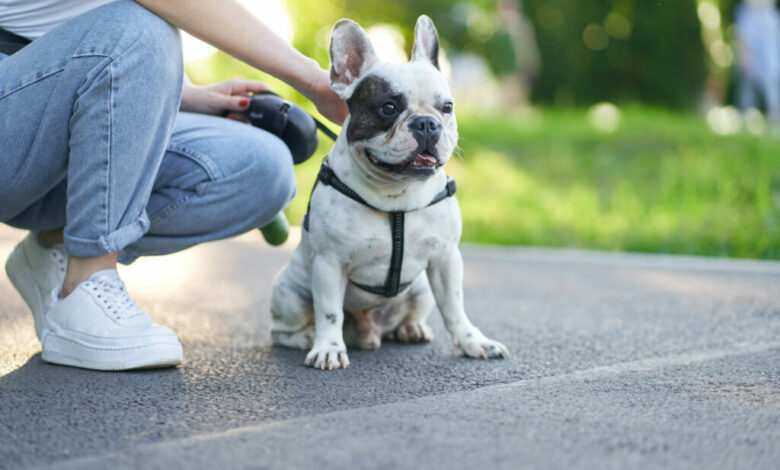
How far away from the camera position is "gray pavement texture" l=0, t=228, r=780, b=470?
152 cm

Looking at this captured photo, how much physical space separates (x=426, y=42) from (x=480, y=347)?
34.4 inches

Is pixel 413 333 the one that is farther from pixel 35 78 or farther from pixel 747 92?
pixel 747 92

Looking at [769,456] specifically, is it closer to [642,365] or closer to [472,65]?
[642,365]

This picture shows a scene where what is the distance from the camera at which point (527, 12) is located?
13703 mm

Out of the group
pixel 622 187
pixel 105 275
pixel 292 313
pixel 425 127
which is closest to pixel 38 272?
pixel 105 275

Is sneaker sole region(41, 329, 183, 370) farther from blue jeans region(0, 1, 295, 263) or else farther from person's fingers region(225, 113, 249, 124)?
person's fingers region(225, 113, 249, 124)

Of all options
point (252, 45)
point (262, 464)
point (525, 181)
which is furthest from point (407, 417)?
point (525, 181)

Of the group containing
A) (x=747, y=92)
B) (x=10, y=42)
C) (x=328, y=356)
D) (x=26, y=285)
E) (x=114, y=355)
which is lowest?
(x=26, y=285)

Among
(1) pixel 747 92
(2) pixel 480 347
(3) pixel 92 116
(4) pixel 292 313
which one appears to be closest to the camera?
(3) pixel 92 116

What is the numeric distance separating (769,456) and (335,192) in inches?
49.5

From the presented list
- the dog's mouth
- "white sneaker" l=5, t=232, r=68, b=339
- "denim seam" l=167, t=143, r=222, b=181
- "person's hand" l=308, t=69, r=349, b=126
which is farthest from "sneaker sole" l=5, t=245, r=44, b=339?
the dog's mouth

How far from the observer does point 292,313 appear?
2.53 m

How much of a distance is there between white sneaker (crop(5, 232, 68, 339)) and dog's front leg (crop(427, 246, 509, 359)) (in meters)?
1.07

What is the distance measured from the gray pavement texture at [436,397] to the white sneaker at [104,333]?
0.04 metres
